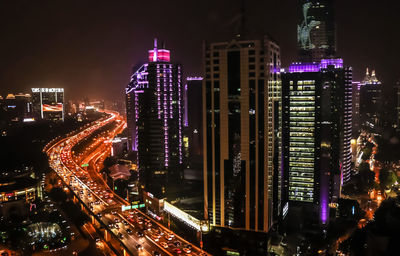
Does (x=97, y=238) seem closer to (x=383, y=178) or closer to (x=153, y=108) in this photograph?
(x=153, y=108)

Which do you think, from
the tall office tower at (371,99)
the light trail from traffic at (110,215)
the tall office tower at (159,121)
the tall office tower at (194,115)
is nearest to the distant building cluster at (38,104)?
the light trail from traffic at (110,215)

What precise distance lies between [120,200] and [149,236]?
830 cm

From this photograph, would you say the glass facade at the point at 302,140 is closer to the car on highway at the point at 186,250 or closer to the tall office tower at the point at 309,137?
the tall office tower at the point at 309,137

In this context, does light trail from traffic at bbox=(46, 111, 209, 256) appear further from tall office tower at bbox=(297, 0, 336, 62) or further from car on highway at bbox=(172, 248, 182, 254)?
tall office tower at bbox=(297, 0, 336, 62)

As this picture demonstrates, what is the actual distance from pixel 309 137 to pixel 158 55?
14.3 m

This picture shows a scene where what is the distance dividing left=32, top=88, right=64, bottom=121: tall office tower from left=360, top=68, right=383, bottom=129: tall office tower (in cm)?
4928

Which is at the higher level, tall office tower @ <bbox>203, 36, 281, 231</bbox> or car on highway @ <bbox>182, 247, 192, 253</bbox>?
tall office tower @ <bbox>203, 36, 281, 231</bbox>

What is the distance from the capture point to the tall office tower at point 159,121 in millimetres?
29203

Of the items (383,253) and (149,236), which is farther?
(149,236)

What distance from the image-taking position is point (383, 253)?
8953 mm

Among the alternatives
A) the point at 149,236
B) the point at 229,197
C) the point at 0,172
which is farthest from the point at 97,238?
the point at 0,172

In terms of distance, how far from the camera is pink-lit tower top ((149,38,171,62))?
2992 centimetres

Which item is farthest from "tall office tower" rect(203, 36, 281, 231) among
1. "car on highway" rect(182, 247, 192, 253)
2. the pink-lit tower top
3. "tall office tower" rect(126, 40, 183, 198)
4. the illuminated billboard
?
the illuminated billboard

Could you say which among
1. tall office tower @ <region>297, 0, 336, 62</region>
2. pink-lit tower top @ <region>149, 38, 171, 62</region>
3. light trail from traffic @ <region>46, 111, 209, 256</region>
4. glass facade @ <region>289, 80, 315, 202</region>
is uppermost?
tall office tower @ <region>297, 0, 336, 62</region>
